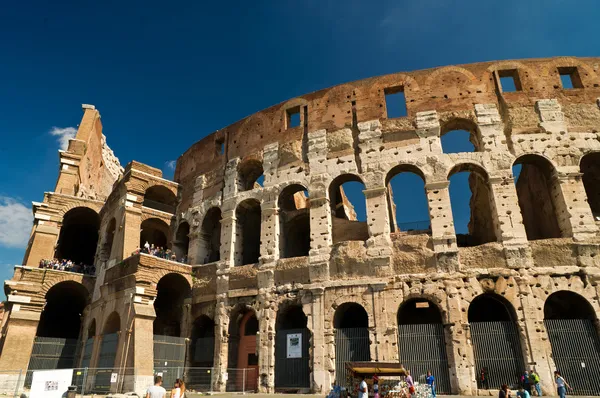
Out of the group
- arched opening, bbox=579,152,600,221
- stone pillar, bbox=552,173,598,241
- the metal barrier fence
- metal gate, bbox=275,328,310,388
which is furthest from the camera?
arched opening, bbox=579,152,600,221

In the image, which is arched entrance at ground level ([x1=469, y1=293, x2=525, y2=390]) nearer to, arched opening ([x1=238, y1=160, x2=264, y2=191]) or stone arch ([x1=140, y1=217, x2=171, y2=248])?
arched opening ([x1=238, y1=160, x2=264, y2=191])

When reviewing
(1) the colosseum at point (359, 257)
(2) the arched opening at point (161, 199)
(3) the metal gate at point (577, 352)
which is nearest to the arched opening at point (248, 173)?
(1) the colosseum at point (359, 257)

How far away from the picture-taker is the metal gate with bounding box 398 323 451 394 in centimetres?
1295

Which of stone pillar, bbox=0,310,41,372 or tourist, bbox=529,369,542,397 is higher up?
stone pillar, bbox=0,310,41,372

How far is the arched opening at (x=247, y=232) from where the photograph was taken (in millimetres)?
18033

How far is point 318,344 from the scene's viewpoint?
566 inches

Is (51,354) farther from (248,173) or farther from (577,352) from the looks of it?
(577,352)

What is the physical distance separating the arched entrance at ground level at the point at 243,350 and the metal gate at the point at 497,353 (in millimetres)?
7572

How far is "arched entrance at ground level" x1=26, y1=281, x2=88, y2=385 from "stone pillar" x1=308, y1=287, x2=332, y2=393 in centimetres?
1148

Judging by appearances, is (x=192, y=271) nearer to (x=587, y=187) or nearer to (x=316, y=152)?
(x=316, y=152)

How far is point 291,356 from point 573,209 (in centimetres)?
1058

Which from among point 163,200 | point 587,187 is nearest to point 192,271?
point 163,200

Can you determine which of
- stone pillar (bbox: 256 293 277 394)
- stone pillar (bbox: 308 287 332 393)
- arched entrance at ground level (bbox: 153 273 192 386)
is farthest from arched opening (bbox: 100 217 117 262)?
stone pillar (bbox: 308 287 332 393)

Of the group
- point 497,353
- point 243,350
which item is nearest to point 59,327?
point 243,350
